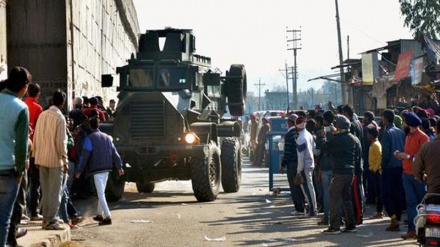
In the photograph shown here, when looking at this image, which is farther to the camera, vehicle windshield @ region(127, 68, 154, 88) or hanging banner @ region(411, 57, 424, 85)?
hanging banner @ region(411, 57, 424, 85)

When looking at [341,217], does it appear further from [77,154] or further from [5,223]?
[5,223]

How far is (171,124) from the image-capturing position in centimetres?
2297

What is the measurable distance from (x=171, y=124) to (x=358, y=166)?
6.21m

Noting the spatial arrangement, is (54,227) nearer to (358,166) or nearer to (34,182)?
(34,182)

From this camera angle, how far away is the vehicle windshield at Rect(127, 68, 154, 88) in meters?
24.1

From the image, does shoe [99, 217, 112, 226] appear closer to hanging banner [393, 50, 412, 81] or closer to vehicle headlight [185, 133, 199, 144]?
vehicle headlight [185, 133, 199, 144]

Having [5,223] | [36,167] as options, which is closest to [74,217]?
[36,167]

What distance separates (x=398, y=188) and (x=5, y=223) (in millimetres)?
8192

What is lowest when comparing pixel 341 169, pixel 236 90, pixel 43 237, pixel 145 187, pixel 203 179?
pixel 43 237

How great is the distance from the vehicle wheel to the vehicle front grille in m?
0.88

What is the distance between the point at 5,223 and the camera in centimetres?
1052

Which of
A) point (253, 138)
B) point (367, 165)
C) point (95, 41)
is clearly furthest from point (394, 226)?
point (253, 138)

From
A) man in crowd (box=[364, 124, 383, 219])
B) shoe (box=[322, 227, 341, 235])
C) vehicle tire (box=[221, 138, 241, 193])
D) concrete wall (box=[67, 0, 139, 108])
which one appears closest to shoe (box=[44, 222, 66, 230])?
shoe (box=[322, 227, 341, 235])

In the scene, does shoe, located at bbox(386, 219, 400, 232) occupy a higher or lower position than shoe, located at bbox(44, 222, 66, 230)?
lower
